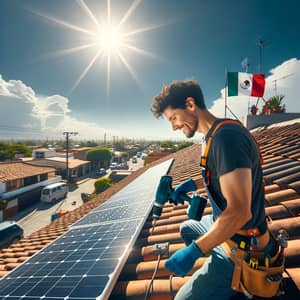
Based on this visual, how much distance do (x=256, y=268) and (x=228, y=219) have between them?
455 millimetres

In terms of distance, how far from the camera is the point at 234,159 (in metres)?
1.30

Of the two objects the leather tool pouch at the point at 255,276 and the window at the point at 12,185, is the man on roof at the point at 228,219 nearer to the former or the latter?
the leather tool pouch at the point at 255,276

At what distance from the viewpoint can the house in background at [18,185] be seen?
2195 centimetres

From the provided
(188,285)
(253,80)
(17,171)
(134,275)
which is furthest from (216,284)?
(17,171)

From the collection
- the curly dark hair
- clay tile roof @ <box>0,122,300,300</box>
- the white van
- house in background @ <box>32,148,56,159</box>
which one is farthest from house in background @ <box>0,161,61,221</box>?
the curly dark hair

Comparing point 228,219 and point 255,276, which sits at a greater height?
point 228,219

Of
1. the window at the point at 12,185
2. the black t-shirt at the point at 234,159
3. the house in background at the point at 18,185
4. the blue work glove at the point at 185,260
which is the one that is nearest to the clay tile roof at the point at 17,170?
the house in background at the point at 18,185

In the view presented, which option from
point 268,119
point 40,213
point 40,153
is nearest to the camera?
point 268,119

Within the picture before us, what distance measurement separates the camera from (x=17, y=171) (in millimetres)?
25922

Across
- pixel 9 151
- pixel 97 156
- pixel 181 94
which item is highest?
pixel 9 151

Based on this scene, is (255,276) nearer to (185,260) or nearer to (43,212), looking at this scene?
(185,260)

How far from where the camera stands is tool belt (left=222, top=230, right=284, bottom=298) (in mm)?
1390

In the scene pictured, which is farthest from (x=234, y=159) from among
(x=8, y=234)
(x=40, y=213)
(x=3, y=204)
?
(x=40, y=213)

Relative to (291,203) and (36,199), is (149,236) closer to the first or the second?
(291,203)
